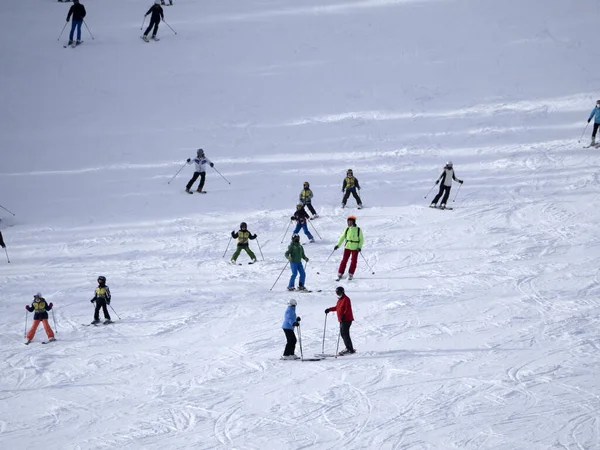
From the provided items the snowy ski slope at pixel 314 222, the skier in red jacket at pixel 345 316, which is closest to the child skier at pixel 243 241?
the snowy ski slope at pixel 314 222

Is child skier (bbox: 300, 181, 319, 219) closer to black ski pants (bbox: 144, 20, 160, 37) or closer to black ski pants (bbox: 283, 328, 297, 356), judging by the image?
black ski pants (bbox: 283, 328, 297, 356)

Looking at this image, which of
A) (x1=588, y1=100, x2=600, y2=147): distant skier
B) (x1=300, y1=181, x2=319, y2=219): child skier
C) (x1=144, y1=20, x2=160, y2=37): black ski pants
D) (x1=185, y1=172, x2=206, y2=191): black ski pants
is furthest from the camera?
(x1=144, y1=20, x2=160, y2=37): black ski pants

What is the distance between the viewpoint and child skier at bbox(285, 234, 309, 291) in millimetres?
14594

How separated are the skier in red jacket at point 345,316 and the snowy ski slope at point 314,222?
0.74 ft

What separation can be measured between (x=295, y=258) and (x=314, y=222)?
4222 millimetres

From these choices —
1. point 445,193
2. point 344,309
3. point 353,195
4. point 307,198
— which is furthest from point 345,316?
point 445,193

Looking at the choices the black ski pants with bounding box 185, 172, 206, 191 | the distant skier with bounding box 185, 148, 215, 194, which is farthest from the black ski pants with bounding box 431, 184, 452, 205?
the black ski pants with bounding box 185, 172, 206, 191

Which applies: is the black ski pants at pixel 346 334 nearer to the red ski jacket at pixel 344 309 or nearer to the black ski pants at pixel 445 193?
the red ski jacket at pixel 344 309

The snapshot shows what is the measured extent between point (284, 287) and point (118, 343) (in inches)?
147

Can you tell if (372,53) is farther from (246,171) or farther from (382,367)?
(382,367)

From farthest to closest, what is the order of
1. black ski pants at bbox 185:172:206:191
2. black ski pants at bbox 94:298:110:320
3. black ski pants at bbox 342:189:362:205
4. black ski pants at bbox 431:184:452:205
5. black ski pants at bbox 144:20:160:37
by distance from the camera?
1. black ski pants at bbox 144:20:160:37
2. black ski pants at bbox 185:172:206:191
3. black ski pants at bbox 342:189:362:205
4. black ski pants at bbox 431:184:452:205
5. black ski pants at bbox 94:298:110:320

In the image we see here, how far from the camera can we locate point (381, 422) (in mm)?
9789

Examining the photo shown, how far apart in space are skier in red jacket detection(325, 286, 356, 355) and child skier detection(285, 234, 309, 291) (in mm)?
2823

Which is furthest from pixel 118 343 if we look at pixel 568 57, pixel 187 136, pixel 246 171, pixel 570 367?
pixel 568 57
